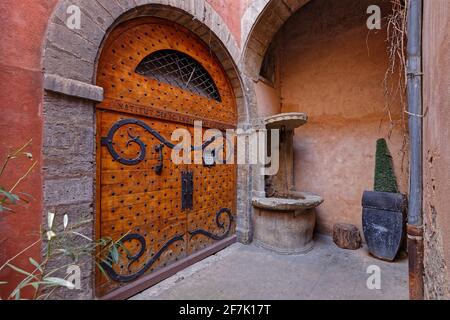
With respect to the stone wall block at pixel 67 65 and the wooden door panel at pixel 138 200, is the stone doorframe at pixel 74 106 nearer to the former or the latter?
the stone wall block at pixel 67 65

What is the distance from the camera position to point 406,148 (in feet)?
11.0

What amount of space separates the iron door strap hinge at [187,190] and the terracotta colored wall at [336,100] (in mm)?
2525

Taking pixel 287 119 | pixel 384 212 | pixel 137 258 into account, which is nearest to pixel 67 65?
pixel 137 258

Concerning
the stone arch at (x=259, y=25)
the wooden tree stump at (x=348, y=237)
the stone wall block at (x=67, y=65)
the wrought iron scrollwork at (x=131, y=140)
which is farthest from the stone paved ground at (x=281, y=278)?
the stone arch at (x=259, y=25)

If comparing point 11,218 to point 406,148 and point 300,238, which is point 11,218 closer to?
point 300,238

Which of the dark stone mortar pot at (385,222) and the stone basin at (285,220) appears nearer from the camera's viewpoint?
the dark stone mortar pot at (385,222)

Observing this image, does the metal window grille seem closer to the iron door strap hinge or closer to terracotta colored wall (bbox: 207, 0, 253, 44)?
terracotta colored wall (bbox: 207, 0, 253, 44)

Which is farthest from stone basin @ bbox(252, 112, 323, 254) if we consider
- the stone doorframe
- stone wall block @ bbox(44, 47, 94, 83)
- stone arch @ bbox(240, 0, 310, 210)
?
stone wall block @ bbox(44, 47, 94, 83)

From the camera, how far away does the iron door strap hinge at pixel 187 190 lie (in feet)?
9.56

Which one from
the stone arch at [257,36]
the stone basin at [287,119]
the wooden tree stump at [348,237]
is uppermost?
the stone arch at [257,36]

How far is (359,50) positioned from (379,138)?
1.71 m

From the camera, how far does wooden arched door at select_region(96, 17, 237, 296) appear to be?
216cm

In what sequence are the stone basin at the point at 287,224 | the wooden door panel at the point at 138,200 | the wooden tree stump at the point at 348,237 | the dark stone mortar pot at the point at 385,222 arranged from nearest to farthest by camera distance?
the wooden door panel at the point at 138,200, the dark stone mortar pot at the point at 385,222, the stone basin at the point at 287,224, the wooden tree stump at the point at 348,237

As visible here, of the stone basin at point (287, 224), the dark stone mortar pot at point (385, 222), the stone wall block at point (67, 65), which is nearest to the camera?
the stone wall block at point (67, 65)
